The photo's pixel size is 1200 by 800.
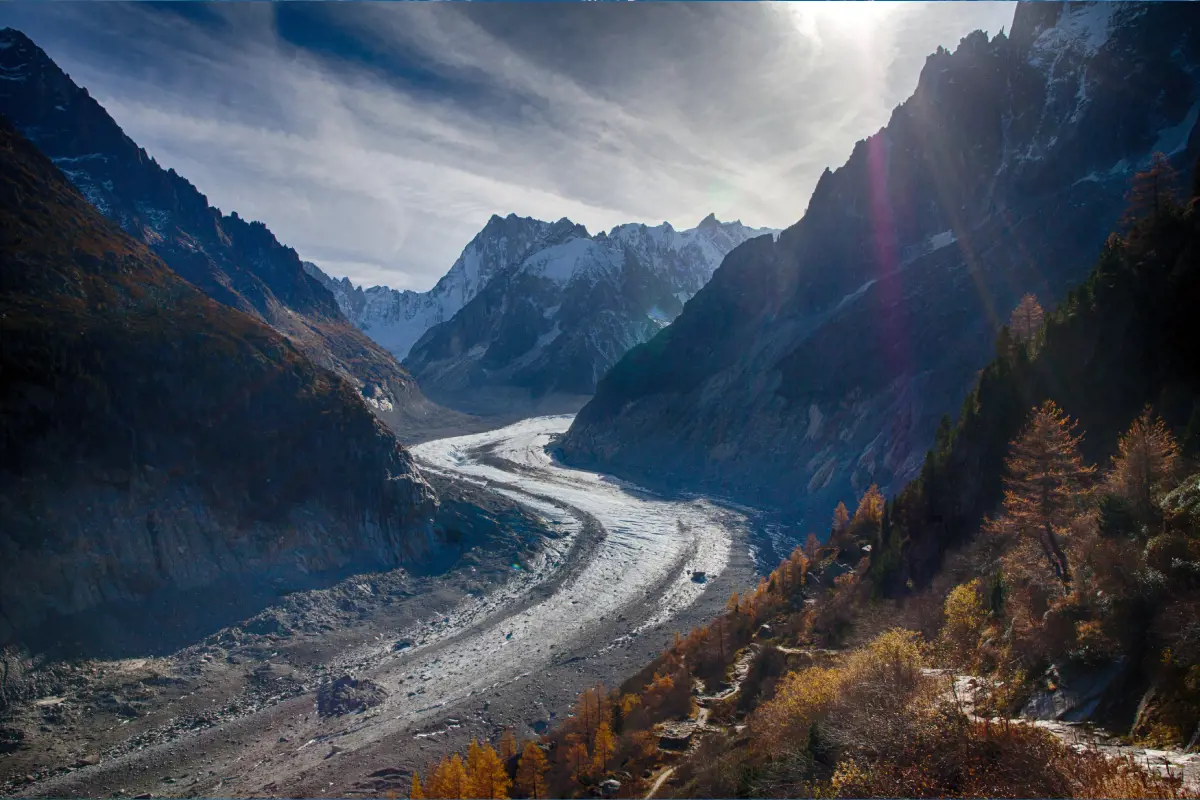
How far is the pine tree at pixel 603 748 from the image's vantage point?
32594 mm

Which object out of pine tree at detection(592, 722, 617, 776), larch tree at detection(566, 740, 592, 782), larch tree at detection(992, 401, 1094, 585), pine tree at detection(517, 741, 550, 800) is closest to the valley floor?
pine tree at detection(517, 741, 550, 800)

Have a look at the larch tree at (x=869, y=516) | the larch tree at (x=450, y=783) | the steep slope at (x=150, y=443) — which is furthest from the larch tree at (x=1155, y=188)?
the steep slope at (x=150, y=443)

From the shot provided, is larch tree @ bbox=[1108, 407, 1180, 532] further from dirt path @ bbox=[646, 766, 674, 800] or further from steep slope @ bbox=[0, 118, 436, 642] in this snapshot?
steep slope @ bbox=[0, 118, 436, 642]

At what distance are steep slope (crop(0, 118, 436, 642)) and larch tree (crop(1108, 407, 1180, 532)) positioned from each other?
70.7 m

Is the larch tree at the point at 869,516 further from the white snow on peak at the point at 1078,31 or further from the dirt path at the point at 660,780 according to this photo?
the white snow on peak at the point at 1078,31

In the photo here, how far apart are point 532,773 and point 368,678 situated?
26.5m

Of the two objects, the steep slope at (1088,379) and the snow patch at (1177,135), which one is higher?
the snow patch at (1177,135)

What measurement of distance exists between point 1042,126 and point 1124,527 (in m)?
139

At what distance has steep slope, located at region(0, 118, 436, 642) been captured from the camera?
5538 cm

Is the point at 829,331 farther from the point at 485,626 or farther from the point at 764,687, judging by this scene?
the point at 764,687

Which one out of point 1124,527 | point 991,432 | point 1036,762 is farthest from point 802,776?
point 991,432

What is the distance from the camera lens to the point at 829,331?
14050 cm

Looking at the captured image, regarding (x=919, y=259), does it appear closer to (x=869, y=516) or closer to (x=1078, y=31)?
(x=1078, y=31)

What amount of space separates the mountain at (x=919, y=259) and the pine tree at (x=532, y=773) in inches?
3136
